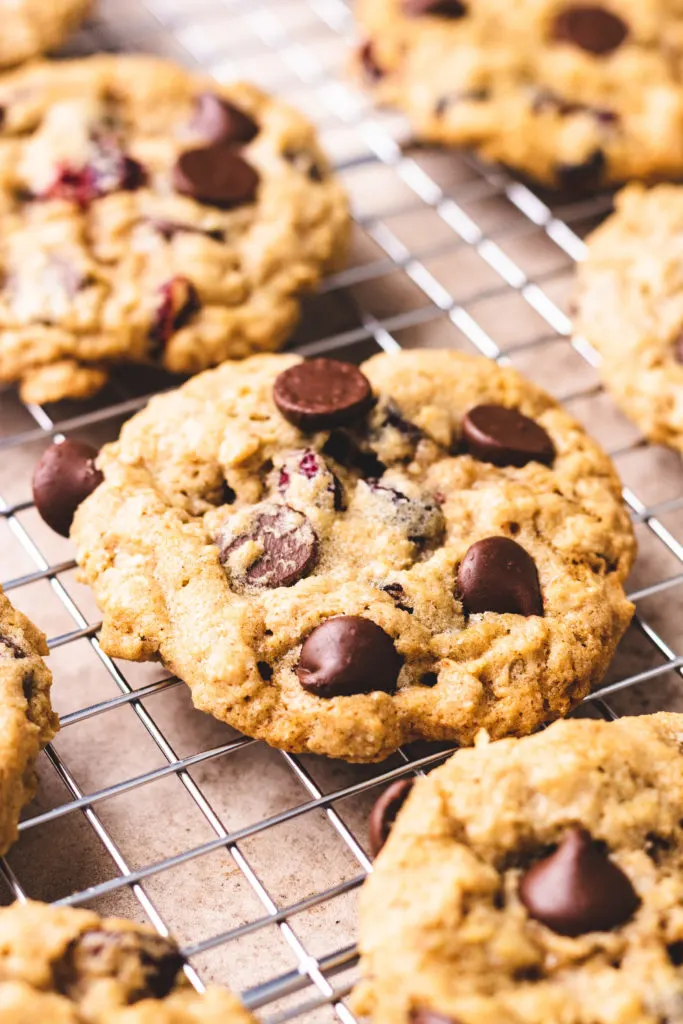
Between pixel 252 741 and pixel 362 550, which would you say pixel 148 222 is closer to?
pixel 362 550

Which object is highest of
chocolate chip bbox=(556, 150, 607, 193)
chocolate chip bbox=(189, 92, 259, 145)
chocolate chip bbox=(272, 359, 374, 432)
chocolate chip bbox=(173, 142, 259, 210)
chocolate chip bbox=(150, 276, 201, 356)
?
chocolate chip bbox=(189, 92, 259, 145)

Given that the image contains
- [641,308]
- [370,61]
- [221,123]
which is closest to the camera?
[641,308]

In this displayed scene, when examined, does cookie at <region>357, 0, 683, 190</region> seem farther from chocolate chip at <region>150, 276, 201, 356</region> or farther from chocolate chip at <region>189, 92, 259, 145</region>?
chocolate chip at <region>150, 276, 201, 356</region>

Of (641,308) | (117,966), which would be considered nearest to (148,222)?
(641,308)

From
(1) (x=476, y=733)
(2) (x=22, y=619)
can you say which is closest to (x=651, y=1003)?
(1) (x=476, y=733)

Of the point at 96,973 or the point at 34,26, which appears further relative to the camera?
the point at 34,26

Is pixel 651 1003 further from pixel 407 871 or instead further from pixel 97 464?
pixel 97 464

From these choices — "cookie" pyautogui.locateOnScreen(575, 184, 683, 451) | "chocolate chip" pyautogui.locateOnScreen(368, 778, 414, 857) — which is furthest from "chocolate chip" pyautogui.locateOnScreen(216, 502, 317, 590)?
"cookie" pyautogui.locateOnScreen(575, 184, 683, 451)
